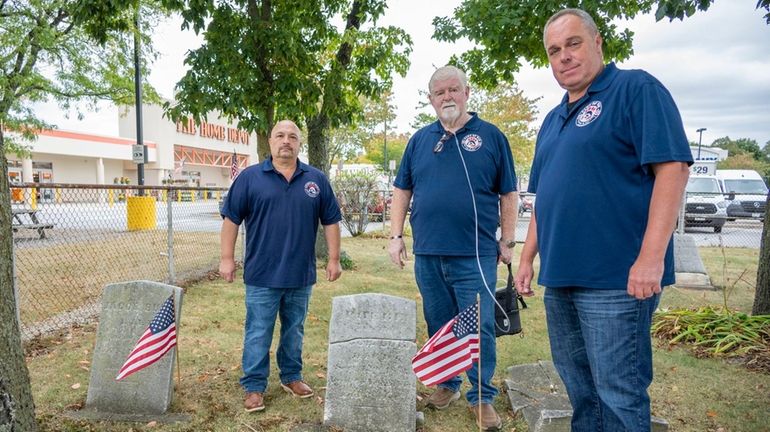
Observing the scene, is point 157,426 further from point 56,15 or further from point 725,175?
point 725,175

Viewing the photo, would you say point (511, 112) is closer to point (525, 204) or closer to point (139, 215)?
point (525, 204)

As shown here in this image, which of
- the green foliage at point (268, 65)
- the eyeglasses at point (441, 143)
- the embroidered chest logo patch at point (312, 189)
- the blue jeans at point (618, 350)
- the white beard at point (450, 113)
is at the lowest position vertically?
the blue jeans at point (618, 350)

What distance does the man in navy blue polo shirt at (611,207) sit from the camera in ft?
5.91

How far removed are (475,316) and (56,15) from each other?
15.2m

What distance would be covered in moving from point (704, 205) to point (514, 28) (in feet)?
43.8

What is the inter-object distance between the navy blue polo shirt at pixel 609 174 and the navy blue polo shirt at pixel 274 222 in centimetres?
191

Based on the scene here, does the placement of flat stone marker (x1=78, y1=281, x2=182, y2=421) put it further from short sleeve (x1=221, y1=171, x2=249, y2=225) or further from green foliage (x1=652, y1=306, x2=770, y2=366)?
green foliage (x1=652, y1=306, x2=770, y2=366)

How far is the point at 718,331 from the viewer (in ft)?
16.2

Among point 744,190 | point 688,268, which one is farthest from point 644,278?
point 744,190

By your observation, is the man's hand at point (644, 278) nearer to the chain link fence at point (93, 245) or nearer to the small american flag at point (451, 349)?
the small american flag at point (451, 349)

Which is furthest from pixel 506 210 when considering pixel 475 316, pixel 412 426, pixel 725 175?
pixel 725 175

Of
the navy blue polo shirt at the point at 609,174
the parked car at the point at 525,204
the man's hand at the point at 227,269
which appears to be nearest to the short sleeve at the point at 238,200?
the man's hand at the point at 227,269

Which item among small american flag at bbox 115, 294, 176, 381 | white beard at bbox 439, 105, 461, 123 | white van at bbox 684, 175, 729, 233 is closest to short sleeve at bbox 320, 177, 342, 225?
white beard at bbox 439, 105, 461, 123

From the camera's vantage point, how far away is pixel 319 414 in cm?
344
